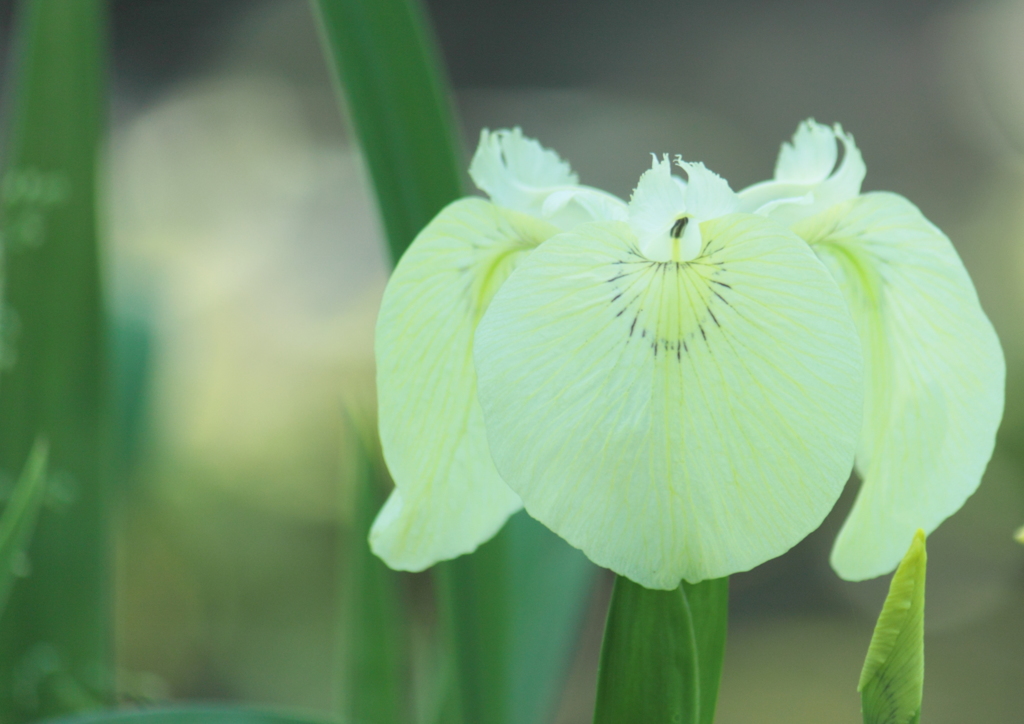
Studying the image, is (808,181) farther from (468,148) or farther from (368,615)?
(468,148)

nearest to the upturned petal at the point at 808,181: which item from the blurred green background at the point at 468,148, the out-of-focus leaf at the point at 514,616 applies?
the out-of-focus leaf at the point at 514,616

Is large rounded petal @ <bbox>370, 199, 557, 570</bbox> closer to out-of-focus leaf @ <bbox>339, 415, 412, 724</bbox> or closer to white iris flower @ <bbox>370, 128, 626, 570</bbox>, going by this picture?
white iris flower @ <bbox>370, 128, 626, 570</bbox>

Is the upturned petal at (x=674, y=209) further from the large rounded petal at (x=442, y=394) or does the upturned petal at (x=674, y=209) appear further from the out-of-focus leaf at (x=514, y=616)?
the out-of-focus leaf at (x=514, y=616)

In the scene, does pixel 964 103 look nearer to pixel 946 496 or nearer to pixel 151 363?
pixel 151 363

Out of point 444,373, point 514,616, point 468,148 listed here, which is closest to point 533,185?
point 444,373

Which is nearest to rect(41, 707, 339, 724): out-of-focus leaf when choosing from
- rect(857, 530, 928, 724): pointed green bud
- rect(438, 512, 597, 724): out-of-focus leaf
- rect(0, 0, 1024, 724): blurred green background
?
rect(438, 512, 597, 724): out-of-focus leaf

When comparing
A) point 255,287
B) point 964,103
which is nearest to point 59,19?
point 255,287
